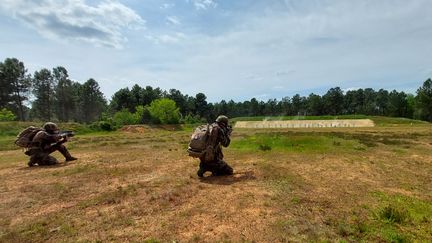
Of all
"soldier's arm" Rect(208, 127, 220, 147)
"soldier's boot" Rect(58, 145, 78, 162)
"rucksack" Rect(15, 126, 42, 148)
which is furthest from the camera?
"soldier's boot" Rect(58, 145, 78, 162)

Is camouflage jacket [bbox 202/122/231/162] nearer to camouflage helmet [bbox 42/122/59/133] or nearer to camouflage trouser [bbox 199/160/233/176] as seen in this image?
camouflage trouser [bbox 199/160/233/176]

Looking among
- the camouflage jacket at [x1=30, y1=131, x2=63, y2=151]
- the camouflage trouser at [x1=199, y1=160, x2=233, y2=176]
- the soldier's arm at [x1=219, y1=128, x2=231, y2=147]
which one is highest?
the soldier's arm at [x1=219, y1=128, x2=231, y2=147]

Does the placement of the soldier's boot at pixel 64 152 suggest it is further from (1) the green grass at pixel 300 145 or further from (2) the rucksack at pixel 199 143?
(1) the green grass at pixel 300 145

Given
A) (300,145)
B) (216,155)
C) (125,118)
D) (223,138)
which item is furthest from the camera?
Result: (125,118)

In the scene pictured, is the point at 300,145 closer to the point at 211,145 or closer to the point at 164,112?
the point at 211,145

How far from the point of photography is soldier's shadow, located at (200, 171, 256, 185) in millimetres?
12003

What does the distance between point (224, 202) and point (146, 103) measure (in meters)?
101

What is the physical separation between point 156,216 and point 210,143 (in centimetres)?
482

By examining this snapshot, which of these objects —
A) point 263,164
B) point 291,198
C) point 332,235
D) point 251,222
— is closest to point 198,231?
point 251,222

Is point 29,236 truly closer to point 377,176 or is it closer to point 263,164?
point 263,164

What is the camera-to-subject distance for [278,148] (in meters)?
21.6

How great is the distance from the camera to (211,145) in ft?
40.9

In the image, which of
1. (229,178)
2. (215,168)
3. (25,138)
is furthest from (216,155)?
(25,138)

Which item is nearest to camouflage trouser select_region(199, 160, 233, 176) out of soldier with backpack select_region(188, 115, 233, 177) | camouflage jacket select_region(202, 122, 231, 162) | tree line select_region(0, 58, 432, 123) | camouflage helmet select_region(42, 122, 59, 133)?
soldier with backpack select_region(188, 115, 233, 177)
